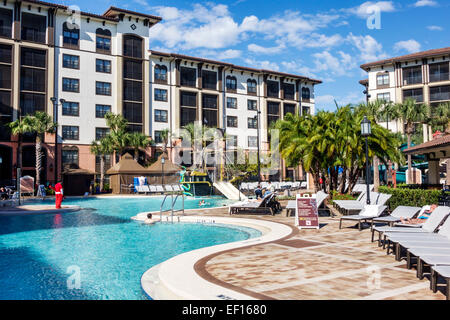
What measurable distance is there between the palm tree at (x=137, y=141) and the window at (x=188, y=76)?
11741 millimetres

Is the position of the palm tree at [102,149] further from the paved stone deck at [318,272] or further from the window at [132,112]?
the paved stone deck at [318,272]

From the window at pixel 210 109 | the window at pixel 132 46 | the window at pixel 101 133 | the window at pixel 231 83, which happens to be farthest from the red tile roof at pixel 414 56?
the window at pixel 101 133

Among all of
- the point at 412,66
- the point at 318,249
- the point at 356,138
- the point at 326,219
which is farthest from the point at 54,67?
the point at 412,66

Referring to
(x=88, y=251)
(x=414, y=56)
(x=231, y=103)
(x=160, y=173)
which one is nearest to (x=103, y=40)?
(x=160, y=173)

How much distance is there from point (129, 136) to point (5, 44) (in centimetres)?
1735

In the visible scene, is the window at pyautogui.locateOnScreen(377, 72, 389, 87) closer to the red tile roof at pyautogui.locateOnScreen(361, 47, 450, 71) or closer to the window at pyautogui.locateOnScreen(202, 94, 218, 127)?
the red tile roof at pyautogui.locateOnScreen(361, 47, 450, 71)

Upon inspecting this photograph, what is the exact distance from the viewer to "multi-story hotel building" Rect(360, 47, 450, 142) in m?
56.9

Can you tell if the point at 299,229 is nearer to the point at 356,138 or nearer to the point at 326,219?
the point at 326,219

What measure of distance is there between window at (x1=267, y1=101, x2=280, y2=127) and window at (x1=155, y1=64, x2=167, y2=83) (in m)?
19.4

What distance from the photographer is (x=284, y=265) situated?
276 inches

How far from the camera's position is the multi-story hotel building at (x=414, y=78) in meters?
56.9

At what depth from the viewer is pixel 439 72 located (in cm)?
5750

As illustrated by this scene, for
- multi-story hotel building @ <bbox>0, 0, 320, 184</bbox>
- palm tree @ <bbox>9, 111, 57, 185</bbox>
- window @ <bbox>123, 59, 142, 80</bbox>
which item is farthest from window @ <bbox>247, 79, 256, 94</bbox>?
palm tree @ <bbox>9, 111, 57, 185</bbox>

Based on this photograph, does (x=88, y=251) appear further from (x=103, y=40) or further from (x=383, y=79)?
(x=383, y=79)
